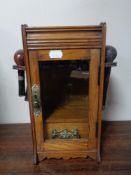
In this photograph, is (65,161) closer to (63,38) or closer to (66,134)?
(66,134)

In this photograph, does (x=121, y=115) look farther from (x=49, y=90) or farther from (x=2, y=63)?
(x=2, y=63)

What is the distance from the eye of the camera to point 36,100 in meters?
1.13

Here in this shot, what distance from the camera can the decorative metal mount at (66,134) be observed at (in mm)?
1289

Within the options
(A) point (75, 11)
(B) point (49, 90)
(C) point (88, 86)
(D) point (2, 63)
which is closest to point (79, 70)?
(C) point (88, 86)

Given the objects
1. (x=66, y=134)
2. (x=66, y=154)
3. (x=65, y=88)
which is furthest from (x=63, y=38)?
(x=66, y=154)

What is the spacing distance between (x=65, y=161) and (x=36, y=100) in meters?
0.46

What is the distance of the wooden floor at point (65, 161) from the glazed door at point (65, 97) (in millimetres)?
102

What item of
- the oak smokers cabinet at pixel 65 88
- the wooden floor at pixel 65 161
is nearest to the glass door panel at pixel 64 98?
the oak smokers cabinet at pixel 65 88

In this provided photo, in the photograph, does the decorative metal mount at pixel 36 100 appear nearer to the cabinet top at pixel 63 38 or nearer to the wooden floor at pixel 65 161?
the cabinet top at pixel 63 38

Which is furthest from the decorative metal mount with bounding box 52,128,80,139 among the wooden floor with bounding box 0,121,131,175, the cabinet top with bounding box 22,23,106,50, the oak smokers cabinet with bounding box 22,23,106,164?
the cabinet top with bounding box 22,23,106,50

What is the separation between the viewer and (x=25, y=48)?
3.38 feet

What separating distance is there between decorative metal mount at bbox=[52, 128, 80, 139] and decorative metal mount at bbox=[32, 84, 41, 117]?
20 centimetres

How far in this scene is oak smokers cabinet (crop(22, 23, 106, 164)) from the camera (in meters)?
1.03

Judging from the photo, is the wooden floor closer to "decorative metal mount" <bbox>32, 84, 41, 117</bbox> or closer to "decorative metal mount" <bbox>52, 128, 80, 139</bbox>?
"decorative metal mount" <bbox>52, 128, 80, 139</bbox>
